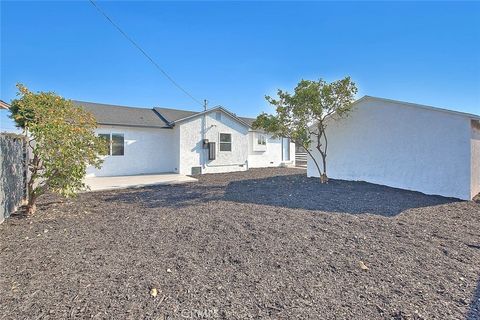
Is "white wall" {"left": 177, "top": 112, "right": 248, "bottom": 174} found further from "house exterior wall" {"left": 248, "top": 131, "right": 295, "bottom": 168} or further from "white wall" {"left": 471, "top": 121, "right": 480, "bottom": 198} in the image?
"white wall" {"left": 471, "top": 121, "right": 480, "bottom": 198}

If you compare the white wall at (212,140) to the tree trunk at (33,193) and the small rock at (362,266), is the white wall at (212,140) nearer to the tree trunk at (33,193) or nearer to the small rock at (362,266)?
the tree trunk at (33,193)

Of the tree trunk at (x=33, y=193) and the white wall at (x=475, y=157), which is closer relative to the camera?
the tree trunk at (x=33, y=193)

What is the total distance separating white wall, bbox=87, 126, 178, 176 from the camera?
42.7 feet

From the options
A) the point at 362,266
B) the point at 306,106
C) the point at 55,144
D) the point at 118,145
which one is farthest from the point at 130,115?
the point at 362,266

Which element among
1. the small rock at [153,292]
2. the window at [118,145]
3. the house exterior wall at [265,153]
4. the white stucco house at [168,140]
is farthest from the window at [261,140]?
the small rock at [153,292]

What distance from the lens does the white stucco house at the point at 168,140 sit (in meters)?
13.2

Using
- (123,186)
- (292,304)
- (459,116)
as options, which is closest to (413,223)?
(292,304)

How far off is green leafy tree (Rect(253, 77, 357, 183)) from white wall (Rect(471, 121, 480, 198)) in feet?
13.8

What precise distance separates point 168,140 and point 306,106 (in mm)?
8965

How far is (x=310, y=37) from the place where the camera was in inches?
406

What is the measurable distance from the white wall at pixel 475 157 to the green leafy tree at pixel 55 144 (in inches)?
462

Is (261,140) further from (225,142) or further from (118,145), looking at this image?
(118,145)

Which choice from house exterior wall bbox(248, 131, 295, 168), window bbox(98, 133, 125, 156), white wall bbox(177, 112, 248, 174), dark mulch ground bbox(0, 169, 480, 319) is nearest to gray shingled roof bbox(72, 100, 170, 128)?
window bbox(98, 133, 125, 156)

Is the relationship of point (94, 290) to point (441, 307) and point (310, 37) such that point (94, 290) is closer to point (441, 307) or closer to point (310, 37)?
point (441, 307)
